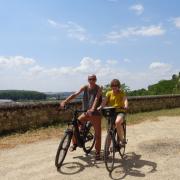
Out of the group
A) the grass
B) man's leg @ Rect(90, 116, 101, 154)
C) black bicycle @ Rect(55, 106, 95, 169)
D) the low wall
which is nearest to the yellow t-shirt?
man's leg @ Rect(90, 116, 101, 154)

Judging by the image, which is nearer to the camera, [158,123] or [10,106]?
[10,106]

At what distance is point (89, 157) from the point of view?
8992 mm

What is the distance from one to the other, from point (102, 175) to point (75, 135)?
133 centimetres

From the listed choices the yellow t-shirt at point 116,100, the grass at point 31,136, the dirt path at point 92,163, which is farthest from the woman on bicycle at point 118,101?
the grass at point 31,136

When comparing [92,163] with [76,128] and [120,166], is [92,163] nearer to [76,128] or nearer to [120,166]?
[120,166]

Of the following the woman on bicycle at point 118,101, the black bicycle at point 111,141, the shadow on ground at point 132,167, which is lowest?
the shadow on ground at point 132,167

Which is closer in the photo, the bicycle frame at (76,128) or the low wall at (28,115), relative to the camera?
the bicycle frame at (76,128)

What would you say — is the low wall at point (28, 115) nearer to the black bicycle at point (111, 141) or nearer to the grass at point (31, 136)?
the grass at point (31, 136)

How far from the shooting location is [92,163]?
8.41m

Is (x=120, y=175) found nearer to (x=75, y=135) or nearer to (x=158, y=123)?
(x=75, y=135)

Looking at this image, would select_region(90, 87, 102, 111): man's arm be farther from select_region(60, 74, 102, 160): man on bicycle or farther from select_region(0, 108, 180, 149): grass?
select_region(0, 108, 180, 149): grass

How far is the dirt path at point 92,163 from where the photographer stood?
24.6 ft

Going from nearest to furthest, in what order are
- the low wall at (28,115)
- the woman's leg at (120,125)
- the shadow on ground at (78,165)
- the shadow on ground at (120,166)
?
the shadow on ground at (120,166)
the shadow on ground at (78,165)
the woman's leg at (120,125)
the low wall at (28,115)

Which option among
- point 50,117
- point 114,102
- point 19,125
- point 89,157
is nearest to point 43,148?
point 89,157
